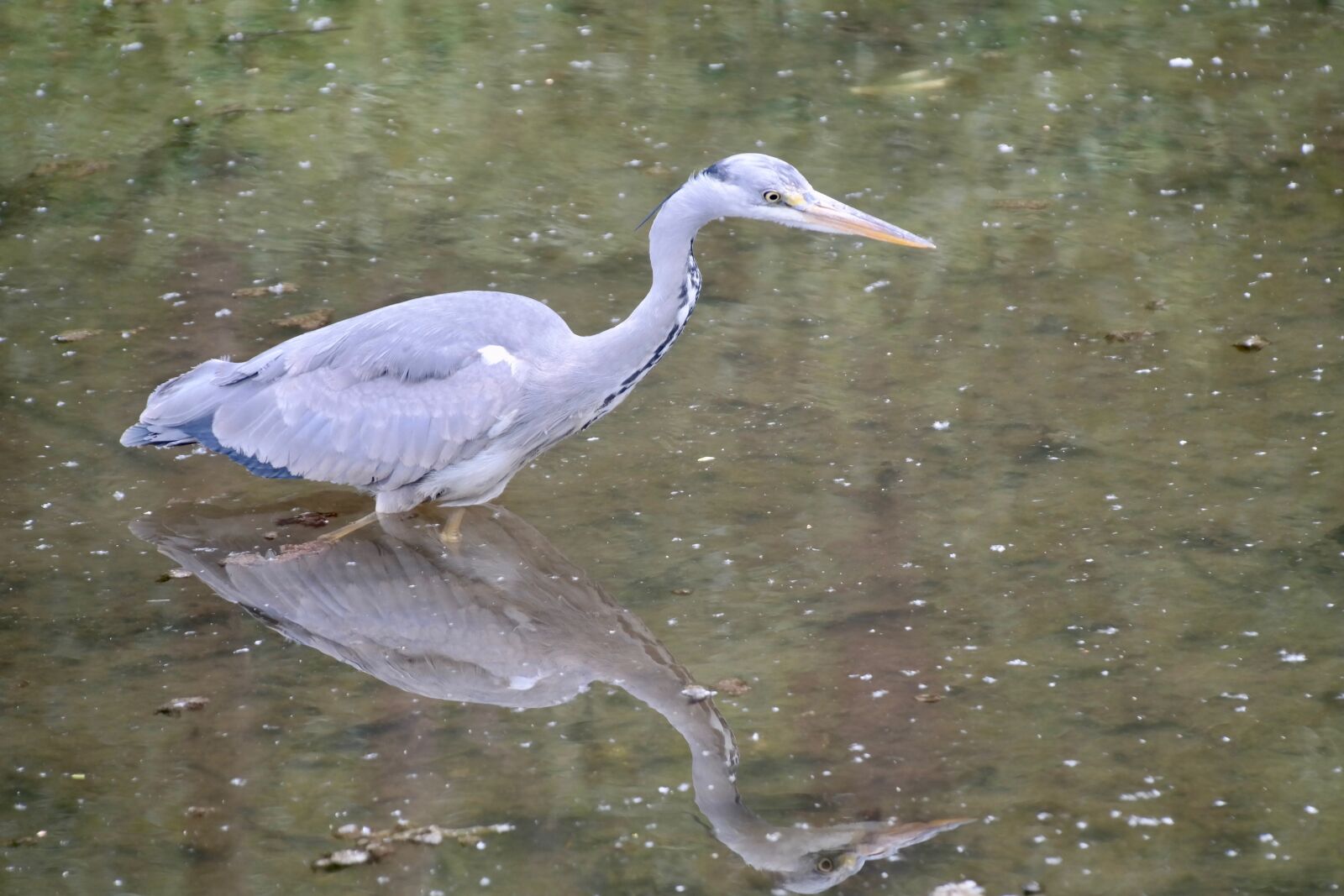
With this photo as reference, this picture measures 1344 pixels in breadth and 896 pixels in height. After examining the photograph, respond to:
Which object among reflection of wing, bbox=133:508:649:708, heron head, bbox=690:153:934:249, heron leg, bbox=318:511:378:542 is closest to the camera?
reflection of wing, bbox=133:508:649:708

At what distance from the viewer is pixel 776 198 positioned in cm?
483

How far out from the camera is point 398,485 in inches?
201

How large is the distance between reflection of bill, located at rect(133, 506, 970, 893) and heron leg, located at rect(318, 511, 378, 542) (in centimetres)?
3

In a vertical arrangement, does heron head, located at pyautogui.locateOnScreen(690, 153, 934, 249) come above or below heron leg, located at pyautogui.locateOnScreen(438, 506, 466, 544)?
above

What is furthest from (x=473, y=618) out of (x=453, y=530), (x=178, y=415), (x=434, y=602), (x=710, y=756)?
(x=178, y=415)

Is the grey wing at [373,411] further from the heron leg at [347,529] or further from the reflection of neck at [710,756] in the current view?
the reflection of neck at [710,756]

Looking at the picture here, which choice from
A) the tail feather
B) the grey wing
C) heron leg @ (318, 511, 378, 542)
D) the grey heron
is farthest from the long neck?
the tail feather

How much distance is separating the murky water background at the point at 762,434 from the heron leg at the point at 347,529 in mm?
120

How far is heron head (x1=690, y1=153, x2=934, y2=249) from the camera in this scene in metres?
4.79

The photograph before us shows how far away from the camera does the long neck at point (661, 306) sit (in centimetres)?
481

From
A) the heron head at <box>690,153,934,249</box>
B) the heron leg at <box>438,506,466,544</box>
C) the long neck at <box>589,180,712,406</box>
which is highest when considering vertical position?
the heron head at <box>690,153,934,249</box>

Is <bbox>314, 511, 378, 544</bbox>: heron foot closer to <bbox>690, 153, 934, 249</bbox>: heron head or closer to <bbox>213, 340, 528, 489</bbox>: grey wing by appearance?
<bbox>213, 340, 528, 489</bbox>: grey wing

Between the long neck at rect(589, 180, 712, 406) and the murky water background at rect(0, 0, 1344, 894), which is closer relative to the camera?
the murky water background at rect(0, 0, 1344, 894)

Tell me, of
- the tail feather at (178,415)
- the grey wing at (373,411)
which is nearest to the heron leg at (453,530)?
the grey wing at (373,411)
